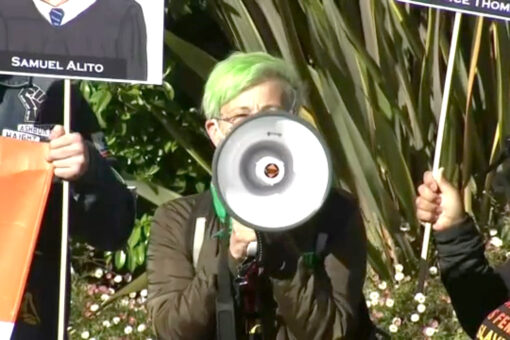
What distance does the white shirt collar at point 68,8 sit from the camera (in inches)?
140

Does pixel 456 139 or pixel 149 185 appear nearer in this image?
pixel 456 139

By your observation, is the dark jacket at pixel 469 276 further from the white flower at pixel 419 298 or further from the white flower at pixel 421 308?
the white flower at pixel 421 308

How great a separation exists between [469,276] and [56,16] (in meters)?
1.19

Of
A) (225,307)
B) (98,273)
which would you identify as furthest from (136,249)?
(225,307)

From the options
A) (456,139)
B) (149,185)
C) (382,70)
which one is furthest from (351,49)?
(149,185)

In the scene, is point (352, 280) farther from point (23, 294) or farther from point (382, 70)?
point (382, 70)

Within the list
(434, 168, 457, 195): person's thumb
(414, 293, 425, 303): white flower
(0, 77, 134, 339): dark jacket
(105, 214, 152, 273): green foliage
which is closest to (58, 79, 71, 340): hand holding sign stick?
(0, 77, 134, 339): dark jacket

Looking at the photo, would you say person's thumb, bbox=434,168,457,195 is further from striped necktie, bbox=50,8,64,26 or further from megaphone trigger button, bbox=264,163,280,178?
striped necktie, bbox=50,8,64,26

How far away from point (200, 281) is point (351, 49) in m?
2.64

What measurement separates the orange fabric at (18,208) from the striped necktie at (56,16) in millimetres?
303

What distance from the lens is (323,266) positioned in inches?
133

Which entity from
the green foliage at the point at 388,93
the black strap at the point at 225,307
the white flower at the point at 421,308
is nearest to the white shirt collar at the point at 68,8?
the black strap at the point at 225,307

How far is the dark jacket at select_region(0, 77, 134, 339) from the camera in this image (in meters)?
3.54

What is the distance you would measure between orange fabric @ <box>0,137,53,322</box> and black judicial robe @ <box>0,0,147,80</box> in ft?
0.80
